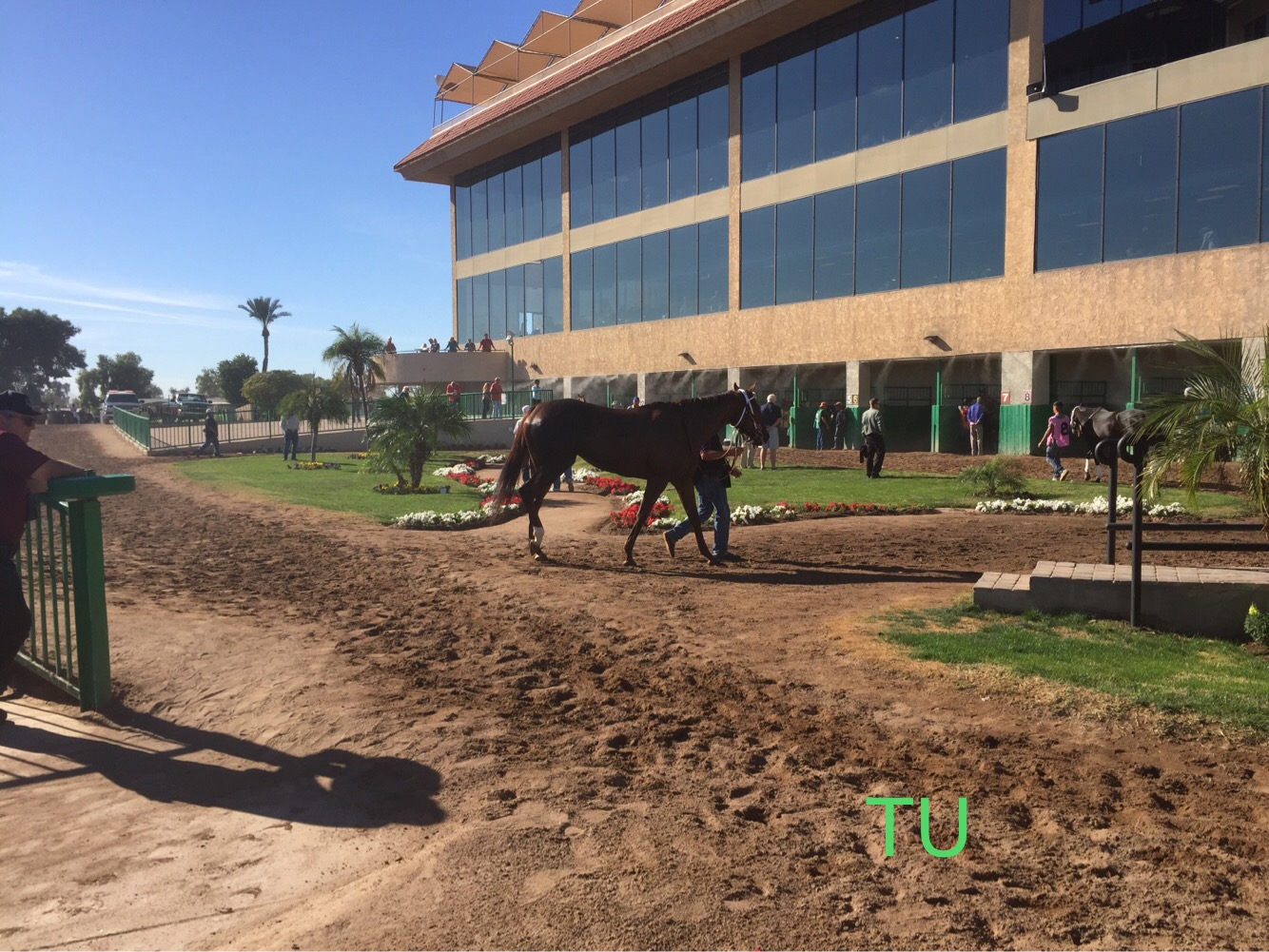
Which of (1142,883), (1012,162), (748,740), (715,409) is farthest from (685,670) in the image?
(1012,162)

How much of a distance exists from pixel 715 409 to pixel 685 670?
492 cm

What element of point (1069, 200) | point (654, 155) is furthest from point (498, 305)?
point (1069, 200)

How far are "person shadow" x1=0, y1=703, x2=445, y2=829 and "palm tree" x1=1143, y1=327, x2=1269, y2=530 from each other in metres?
5.87

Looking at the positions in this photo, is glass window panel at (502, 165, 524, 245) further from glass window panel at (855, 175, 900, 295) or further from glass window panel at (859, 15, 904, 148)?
glass window panel at (855, 175, 900, 295)

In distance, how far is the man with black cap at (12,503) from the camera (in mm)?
5566

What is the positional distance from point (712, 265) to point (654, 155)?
529cm

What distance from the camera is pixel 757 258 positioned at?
3105 cm

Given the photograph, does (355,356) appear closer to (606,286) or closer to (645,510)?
(606,286)

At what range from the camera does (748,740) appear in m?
5.12

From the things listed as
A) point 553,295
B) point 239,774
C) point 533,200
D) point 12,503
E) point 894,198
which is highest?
point 533,200

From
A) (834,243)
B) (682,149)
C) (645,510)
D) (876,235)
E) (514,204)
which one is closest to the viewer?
(645,510)

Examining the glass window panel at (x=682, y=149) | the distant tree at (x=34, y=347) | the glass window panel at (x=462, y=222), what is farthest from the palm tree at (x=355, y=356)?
the distant tree at (x=34, y=347)

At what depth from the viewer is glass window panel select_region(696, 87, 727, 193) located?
32.0 meters

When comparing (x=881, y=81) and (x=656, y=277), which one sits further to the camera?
(x=656, y=277)
